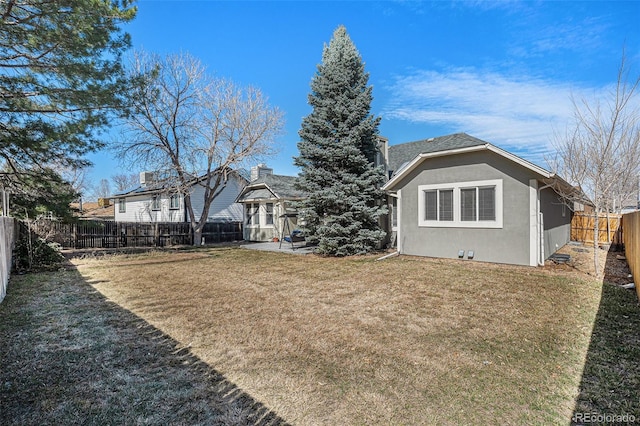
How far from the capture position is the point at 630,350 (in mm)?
3793

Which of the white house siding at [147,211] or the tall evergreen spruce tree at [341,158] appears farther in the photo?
the white house siding at [147,211]

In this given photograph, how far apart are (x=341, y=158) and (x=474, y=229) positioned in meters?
5.51

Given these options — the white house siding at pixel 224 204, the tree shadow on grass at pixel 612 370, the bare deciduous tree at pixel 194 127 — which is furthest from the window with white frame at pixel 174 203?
the tree shadow on grass at pixel 612 370

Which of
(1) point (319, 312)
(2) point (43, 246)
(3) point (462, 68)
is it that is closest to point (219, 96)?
(2) point (43, 246)

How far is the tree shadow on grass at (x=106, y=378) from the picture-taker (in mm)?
2598

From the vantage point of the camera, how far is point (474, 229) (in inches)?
395

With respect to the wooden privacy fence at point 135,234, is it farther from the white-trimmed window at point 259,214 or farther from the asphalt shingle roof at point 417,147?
the asphalt shingle roof at point 417,147

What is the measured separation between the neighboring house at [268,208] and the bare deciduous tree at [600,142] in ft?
40.0

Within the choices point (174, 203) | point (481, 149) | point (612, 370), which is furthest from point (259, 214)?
point (612, 370)

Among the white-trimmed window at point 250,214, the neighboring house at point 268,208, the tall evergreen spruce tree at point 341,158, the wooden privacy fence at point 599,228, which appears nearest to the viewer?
the tall evergreen spruce tree at point 341,158

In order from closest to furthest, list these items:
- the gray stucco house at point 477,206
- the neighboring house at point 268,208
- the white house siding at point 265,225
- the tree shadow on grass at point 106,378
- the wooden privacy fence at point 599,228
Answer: the tree shadow on grass at point 106,378 < the gray stucco house at point 477,206 < the wooden privacy fence at point 599,228 < the neighboring house at point 268,208 < the white house siding at point 265,225

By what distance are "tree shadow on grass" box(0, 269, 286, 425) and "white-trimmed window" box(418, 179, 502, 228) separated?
909 centimetres

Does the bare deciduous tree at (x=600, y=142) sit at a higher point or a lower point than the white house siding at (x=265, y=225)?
higher

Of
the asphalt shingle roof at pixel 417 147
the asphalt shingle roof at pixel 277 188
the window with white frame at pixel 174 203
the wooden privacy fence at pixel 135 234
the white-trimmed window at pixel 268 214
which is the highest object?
the asphalt shingle roof at pixel 417 147
